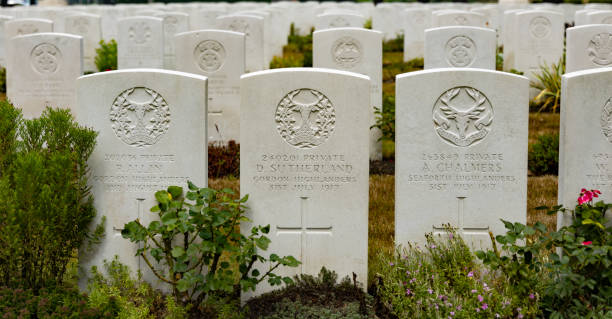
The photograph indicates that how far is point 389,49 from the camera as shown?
1858 cm

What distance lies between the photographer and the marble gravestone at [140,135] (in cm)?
504

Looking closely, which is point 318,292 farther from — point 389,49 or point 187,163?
point 389,49

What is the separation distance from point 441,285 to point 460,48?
5312 mm

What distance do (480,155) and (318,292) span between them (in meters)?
1.45

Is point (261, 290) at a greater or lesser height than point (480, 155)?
lesser

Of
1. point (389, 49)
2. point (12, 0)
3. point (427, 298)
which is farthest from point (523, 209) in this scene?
point (12, 0)

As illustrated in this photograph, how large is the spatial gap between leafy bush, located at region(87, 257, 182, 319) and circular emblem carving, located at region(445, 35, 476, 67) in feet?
18.6

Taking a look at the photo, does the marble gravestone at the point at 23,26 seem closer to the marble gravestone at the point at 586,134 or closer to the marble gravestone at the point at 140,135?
the marble gravestone at the point at 140,135

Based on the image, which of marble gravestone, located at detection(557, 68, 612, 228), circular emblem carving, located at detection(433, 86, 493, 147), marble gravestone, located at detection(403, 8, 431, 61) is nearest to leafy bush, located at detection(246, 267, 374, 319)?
circular emblem carving, located at detection(433, 86, 493, 147)

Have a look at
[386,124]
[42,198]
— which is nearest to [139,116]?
[42,198]

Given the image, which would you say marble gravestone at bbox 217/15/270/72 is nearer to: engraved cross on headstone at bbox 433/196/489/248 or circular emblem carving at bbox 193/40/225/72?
circular emblem carving at bbox 193/40/225/72

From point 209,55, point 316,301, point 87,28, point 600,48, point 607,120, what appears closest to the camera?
point 316,301

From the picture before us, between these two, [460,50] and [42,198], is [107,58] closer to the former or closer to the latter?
[460,50]

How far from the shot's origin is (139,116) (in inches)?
198
